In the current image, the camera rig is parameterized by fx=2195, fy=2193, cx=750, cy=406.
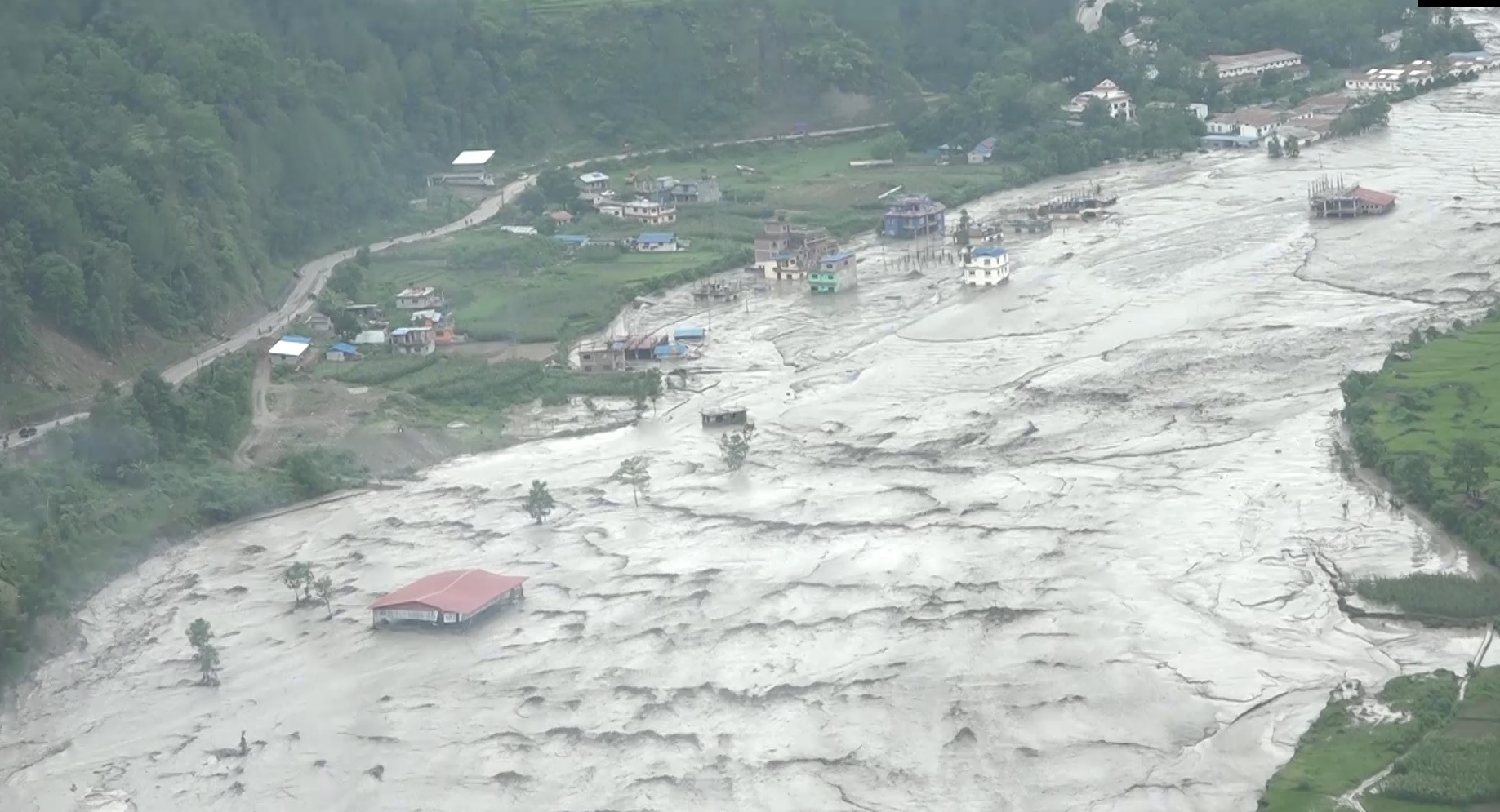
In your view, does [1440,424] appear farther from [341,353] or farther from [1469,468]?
[341,353]

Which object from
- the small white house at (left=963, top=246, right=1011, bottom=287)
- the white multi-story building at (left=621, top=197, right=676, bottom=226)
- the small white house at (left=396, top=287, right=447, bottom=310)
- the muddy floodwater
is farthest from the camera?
the white multi-story building at (left=621, top=197, right=676, bottom=226)

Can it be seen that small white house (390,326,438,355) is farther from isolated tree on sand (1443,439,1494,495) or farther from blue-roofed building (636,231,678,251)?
isolated tree on sand (1443,439,1494,495)

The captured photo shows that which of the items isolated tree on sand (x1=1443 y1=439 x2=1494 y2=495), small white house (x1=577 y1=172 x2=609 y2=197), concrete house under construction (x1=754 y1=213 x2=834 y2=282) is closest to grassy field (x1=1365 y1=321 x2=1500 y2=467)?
isolated tree on sand (x1=1443 y1=439 x2=1494 y2=495)

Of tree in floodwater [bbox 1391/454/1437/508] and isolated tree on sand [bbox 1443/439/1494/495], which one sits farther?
tree in floodwater [bbox 1391/454/1437/508]

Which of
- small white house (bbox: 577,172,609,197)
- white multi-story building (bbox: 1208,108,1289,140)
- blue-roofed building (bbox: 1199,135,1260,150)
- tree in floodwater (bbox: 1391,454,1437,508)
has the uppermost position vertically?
small white house (bbox: 577,172,609,197)

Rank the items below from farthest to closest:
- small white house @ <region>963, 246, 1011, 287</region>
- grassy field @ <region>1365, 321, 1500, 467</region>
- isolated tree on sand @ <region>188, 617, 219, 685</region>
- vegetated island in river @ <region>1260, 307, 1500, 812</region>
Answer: small white house @ <region>963, 246, 1011, 287</region>
grassy field @ <region>1365, 321, 1500, 467</region>
isolated tree on sand @ <region>188, 617, 219, 685</region>
vegetated island in river @ <region>1260, 307, 1500, 812</region>

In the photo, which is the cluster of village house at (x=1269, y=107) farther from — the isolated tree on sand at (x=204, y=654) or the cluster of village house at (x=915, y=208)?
the isolated tree on sand at (x=204, y=654)

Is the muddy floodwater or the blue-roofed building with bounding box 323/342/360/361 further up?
the blue-roofed building with bounding box 323/342/360/361
